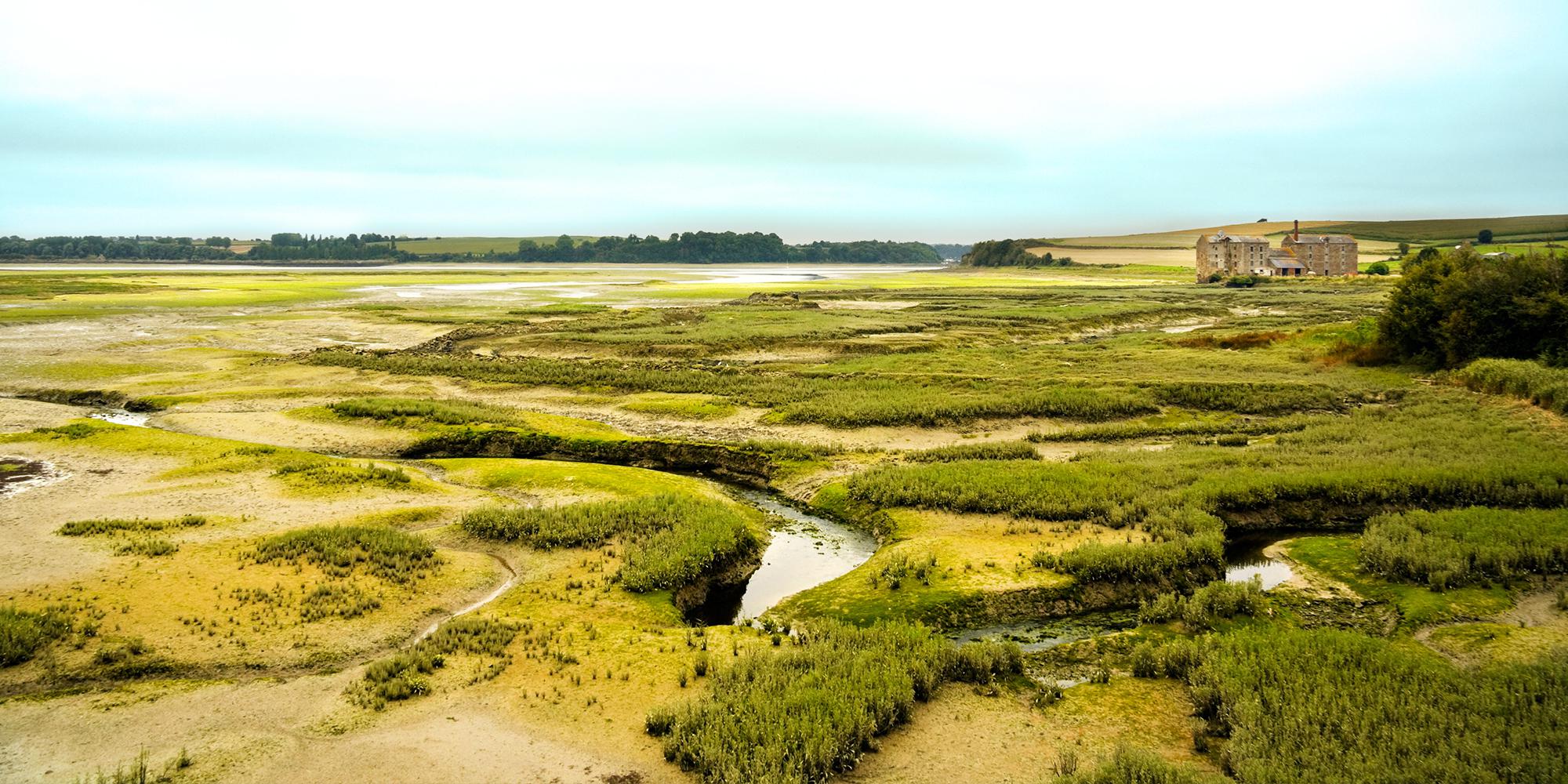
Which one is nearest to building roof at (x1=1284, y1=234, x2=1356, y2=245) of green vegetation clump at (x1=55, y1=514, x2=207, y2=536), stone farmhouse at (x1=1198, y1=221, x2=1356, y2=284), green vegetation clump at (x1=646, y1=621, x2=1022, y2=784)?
stone farmhouse at (x1=1198, y1=221, x2=1356, y2=284)

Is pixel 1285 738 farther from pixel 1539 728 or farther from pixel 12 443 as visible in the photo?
pixel 12 443

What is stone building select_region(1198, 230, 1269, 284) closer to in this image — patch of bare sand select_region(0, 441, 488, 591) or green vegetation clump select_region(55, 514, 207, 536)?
patch of bare sand select_region(0, 441, 488, 591)

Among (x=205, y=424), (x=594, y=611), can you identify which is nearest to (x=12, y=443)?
(x=205, y=424)

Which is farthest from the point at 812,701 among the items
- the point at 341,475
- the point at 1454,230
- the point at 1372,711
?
the point at 1454,230

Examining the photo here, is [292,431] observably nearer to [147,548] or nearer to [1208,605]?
[147,548]

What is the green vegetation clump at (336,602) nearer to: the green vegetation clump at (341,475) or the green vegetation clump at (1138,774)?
the green vegetation clump at (341,475)

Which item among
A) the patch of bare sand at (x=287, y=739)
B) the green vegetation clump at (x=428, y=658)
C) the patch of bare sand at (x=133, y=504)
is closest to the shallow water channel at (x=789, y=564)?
the green vegetation clump at (x=428, y=658)
